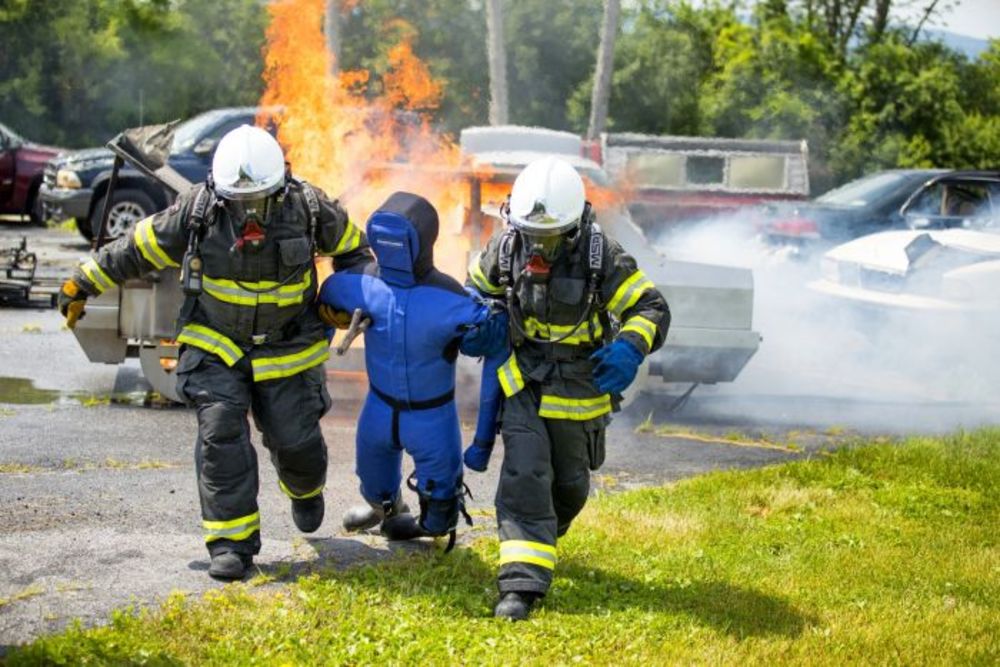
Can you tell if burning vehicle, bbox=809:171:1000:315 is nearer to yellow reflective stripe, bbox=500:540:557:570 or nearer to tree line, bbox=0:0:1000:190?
yellow reflective stripe, bbox=500:540:557:570

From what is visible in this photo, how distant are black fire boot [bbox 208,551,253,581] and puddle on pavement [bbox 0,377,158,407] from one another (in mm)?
4207

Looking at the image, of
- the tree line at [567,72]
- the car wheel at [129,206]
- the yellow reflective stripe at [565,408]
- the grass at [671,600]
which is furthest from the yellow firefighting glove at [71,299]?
the tree line at [567,72]

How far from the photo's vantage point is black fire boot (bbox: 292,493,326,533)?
6.44m

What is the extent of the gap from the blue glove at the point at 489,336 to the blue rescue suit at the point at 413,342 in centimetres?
3

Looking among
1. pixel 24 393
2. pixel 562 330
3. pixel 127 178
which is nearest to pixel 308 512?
pixel 562 330

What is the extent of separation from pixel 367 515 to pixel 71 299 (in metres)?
1.57

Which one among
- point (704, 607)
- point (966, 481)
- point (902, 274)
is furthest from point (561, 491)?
point (902, 274)

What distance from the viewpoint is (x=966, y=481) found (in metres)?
8.50

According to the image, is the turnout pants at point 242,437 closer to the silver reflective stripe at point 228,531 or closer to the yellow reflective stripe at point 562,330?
the silver reflective stripe at point 228,531

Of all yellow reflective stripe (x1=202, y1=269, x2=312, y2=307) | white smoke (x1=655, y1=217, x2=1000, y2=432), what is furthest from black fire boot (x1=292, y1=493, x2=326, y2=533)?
white smoke (x1=655, y1=217, x2=1000, y2=432)

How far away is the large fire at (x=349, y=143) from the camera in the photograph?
33.9 feet

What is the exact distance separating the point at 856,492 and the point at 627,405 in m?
2.41

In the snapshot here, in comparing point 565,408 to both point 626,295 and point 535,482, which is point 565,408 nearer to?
point 535,482

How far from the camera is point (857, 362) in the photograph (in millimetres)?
13422
